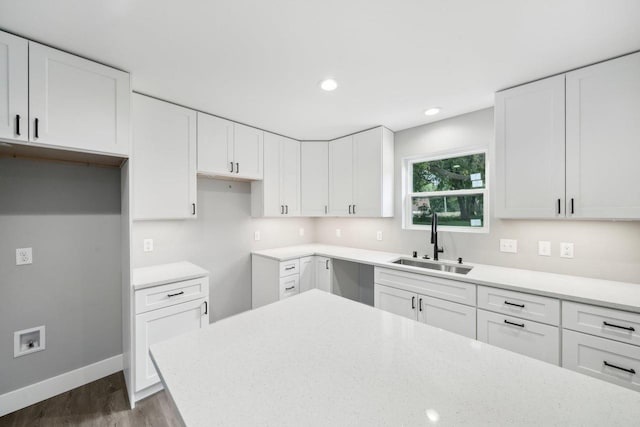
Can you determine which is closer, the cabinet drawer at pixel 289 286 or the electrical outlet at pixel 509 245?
the electrical outlet at pixel 509 245

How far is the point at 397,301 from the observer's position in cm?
253

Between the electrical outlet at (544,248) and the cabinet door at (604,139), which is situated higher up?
the cabinet door at (604,139)

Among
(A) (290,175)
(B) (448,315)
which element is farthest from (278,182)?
(B) (448,315)

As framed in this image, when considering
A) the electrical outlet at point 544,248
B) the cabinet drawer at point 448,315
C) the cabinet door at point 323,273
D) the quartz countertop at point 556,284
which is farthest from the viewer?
the cabinet door at point 323,273

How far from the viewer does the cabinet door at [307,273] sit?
10.3ft

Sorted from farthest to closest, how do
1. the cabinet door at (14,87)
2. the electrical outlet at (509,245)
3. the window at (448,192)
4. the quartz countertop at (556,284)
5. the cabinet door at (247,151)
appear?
the cabinet door at (247,151) < the window at (448,192) < the electrical outlet at (509,245) < the quartz countertop at (556,284) < the cabinet door at (14,87)

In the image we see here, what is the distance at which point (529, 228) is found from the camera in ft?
7.54

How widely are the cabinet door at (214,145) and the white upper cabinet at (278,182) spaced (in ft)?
1.60

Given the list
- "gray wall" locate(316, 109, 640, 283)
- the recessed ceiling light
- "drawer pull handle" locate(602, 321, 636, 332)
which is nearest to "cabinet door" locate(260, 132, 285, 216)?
"gray wall" locate(316, 109, 640, 283)

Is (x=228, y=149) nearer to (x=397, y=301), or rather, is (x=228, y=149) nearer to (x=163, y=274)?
(x=163, y=274)

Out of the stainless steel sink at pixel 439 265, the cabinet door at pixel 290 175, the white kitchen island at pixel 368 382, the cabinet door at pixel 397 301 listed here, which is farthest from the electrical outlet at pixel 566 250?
the cabinet door at pixel 290 175

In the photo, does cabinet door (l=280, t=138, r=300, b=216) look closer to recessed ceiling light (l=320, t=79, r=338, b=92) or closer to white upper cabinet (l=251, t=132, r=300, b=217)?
white upper cabinet (l=251, t=132, r=300, b=217)

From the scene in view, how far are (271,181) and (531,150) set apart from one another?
2.56 meters

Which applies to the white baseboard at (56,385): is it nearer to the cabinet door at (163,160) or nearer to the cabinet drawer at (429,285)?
the cabinet door at (163,160)
